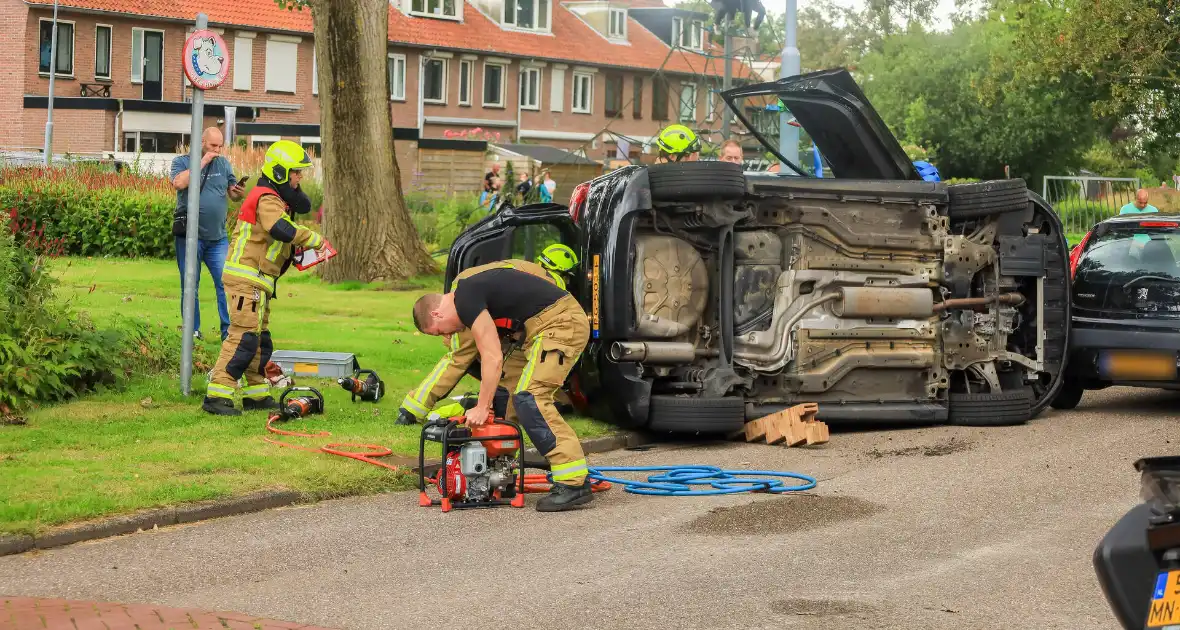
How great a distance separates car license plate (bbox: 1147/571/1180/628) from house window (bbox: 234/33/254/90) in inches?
1875

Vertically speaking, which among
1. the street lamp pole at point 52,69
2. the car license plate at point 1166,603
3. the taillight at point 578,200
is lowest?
the car license plate at point 1166,603

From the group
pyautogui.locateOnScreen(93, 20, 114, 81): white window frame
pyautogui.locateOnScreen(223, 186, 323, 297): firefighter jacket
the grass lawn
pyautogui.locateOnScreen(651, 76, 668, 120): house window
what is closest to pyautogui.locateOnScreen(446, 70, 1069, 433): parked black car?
the grass lawn

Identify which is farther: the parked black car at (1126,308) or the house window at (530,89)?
the house window at (530,89)

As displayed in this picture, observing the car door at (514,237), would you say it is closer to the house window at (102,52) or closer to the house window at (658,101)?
the house window at (102,52)

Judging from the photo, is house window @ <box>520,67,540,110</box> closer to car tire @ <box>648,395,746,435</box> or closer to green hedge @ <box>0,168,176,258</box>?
green hedge @ <box>0,168,176,258</box>

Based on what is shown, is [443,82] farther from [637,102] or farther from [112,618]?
[112,618]

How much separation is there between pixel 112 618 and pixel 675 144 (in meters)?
6.79

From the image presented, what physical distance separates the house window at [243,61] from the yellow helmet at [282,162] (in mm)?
40018

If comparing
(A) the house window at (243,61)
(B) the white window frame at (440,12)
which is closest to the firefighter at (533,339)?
(A) the house window at (243,61)

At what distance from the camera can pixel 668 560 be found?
6.88m

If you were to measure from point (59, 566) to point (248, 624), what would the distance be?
4.57 feet

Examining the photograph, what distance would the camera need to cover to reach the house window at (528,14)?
58.3 meters

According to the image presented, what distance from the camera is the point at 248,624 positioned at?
5.71 meters

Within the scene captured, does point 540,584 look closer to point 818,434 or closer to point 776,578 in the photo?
point 776,578
